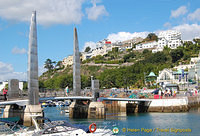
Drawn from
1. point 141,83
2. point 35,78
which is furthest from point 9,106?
point 141,83

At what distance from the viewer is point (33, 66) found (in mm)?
48250

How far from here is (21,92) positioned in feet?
179

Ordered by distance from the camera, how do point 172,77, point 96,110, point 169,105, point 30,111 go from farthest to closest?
point 172,77 → point 169,105 → point 96,110 → point 30,111

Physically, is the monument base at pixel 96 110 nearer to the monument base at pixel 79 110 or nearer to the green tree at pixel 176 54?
the monument base at pixel 79 110

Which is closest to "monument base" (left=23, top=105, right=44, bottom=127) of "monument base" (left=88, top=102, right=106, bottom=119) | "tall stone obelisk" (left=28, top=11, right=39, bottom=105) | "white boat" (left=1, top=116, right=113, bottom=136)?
"tall stone obelisk" (left=28, top=11, right=39, bottom=105)

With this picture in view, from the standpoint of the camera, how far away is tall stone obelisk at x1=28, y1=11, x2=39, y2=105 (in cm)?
4800

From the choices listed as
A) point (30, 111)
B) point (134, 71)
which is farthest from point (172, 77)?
point (30, 111)

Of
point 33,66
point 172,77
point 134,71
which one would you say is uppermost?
point 134,71

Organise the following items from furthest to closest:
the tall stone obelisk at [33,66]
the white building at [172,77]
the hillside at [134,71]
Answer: the hillside at [134,71] → the white building at [172,77] → the tall stone obelisk at [33,66]

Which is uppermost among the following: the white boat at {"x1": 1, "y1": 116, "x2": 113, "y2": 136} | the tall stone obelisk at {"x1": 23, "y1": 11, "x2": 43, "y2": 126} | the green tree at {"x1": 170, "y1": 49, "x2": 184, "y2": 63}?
the green tree at {"x1": 170, "y1": 49, "x2": 184, "y2": 63}

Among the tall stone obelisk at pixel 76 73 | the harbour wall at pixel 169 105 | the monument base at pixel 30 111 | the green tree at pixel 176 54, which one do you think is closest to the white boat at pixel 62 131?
the monument base at pixel 30 111

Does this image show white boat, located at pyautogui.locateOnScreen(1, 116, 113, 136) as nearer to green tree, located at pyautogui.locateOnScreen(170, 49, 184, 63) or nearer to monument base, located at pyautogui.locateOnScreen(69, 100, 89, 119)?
monument base, located at pyautogui.locateOnScreen(69, 100, 89, 119)

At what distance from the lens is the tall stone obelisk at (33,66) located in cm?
4800

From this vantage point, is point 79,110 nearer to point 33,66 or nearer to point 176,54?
point 33,66
